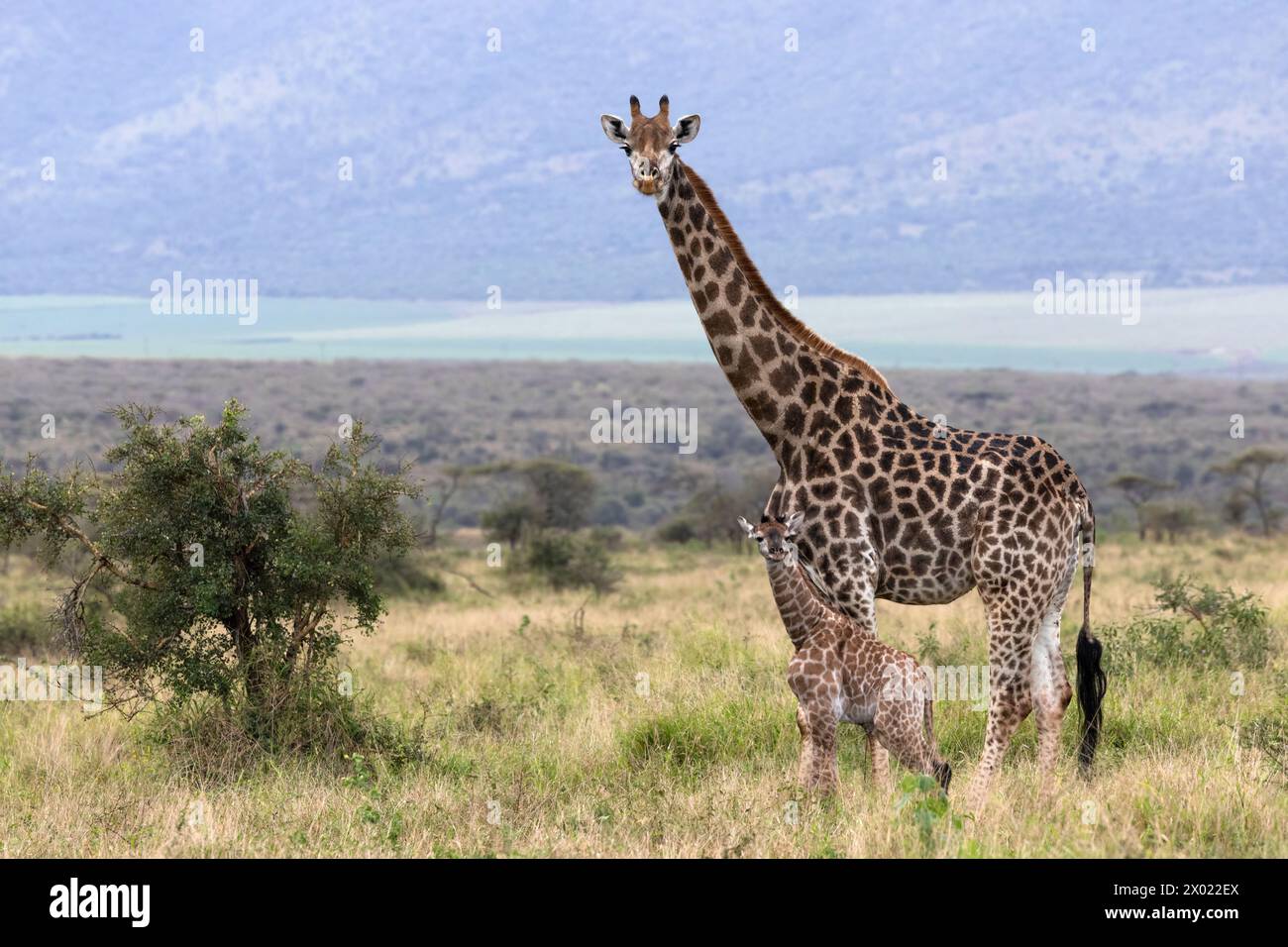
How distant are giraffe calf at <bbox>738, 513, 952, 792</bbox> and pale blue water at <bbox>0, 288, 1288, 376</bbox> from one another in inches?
4499

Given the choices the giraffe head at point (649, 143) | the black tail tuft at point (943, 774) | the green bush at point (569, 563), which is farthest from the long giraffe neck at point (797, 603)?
the green bush at point (569, 563)

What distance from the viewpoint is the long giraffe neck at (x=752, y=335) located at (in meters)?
8.45

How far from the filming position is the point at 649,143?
323 inches

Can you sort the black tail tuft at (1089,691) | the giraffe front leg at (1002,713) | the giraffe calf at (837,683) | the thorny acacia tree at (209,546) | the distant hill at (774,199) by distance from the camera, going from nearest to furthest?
the giraffe calf at (837,683)
the giraffe front leg at (1002,713)
the black tail tuft at (1089,691)
the thorny acacia tree at (209,546)
the distant hill at (774,199)

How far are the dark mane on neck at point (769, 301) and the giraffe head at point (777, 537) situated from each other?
108 centimetres

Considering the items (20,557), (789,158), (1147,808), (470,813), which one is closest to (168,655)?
(470,813)

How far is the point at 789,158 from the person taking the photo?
188 metres

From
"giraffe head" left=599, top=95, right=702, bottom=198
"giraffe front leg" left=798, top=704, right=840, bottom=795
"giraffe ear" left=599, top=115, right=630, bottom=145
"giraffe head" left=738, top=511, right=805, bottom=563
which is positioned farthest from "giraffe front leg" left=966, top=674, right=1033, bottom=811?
"giraffe ear" left=599, top=115, right=630, bottom=145

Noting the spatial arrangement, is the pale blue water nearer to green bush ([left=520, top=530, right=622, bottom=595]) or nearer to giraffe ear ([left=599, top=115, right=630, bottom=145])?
green bush ([left=520, top=530, right=622, bottom=595])

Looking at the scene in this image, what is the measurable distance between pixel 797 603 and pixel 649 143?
2.55 m

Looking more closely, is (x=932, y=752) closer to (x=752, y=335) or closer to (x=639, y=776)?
(x=639, y=776)

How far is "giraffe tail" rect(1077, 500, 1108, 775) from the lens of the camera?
8.38 meters

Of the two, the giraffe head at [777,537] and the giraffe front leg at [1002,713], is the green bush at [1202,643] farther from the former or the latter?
the giraffe head at [777,537]

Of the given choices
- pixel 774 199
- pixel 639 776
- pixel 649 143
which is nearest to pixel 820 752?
pixel 639 776
